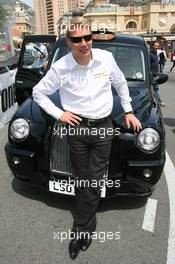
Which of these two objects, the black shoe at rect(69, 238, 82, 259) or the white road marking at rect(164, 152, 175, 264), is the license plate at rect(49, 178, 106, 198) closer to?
the black shoe at rect(69, 238, 82, 259)

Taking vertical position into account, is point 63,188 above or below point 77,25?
below

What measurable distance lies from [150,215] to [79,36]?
2.16 m

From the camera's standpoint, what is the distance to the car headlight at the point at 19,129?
4021 millimetres

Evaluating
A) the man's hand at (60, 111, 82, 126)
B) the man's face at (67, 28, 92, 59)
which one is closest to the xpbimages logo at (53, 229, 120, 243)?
the man's hand at (60, 111, 82, 126)

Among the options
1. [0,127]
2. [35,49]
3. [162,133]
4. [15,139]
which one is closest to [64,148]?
[15,139]

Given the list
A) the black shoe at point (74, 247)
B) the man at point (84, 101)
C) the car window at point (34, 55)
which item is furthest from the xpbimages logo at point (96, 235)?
the car window at point (34, 55)

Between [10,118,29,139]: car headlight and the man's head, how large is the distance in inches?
50.5

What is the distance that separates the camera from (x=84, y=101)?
3.18 metres

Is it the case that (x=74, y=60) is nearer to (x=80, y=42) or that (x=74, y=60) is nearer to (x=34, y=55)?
(x=80, y=42)

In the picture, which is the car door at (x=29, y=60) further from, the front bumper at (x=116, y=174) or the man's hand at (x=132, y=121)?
the man's hand at (x=132, y=121)

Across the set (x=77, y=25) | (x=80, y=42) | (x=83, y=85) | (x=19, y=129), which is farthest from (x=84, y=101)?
(x=19, y=129)

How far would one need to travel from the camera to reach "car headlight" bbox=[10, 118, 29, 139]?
13.2 feet

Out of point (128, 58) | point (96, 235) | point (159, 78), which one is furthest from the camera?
point (159, 78)

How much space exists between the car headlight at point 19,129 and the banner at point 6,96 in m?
4.24
